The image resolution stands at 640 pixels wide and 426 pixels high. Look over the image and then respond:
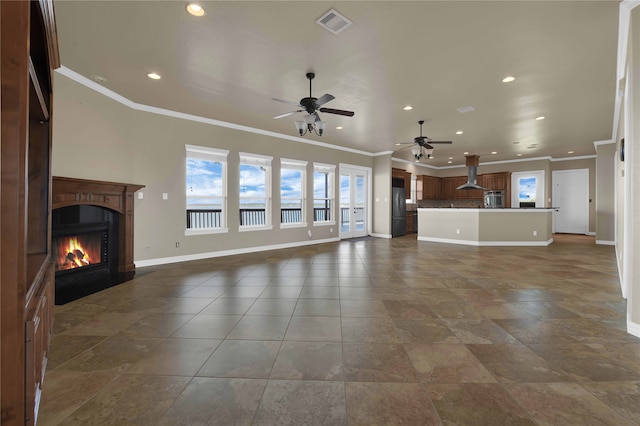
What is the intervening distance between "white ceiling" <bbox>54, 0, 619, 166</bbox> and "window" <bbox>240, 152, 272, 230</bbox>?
121cm

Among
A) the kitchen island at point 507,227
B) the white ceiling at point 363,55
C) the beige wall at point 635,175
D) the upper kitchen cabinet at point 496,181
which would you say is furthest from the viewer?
the upper kitchen cabinet at point 496,181

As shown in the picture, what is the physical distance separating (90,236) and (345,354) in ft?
14.2

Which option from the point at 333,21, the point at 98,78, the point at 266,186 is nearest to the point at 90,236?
the point at 98,78

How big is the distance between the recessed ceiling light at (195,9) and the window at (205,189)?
11.2ft

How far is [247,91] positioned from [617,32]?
4.55m

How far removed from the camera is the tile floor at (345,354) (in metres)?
1.50

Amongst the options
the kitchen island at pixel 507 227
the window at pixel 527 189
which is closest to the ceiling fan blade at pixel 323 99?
the kitchen island at pixel 507 227

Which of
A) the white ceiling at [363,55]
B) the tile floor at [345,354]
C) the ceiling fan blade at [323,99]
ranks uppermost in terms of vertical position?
the white ceiling at [363,55]

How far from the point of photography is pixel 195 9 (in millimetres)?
2566

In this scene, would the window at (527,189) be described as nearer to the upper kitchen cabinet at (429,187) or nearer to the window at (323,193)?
the upper kitchen cabinet at (429,187)

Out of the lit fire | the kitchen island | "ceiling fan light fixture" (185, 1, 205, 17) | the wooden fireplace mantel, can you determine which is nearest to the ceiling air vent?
"ceiling fan light fixture" (185, 1, 205, 17)

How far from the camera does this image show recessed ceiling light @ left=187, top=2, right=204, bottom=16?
99.0 inches

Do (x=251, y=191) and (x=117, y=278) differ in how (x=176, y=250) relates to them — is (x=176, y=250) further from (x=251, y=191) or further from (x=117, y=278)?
(x=251, y=191)

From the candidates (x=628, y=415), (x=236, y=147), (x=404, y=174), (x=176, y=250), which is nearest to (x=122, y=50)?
(x=236, y=147)
